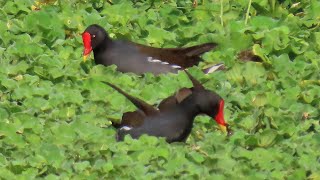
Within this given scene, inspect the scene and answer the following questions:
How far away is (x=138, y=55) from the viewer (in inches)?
376

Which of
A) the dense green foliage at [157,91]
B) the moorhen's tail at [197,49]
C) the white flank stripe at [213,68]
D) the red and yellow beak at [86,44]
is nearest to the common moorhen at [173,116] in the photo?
the dense green foliage at [157,91]

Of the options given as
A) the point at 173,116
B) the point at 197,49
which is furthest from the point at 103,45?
the point at 173,116

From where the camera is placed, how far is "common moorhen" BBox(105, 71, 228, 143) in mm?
7992

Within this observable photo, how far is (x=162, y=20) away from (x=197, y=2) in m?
0.60

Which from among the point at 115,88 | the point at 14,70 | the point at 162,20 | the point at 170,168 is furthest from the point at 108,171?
the point at 162,20

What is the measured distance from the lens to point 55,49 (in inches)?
379

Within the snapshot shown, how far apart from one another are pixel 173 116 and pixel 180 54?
155 cm

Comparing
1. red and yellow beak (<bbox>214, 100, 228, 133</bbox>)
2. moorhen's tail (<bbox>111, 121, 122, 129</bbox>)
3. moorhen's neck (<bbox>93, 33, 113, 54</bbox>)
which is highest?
red and yellow beak (<bbox>214, 100, 228, 133</bbox>)

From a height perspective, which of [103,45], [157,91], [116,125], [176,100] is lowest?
[103,45]

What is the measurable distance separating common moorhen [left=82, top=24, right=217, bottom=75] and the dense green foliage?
0.40ft

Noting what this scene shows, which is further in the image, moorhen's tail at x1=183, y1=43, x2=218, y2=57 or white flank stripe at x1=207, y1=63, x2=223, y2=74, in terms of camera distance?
moorhen's tail at x1=183, y1=43, x2=218, y2=57

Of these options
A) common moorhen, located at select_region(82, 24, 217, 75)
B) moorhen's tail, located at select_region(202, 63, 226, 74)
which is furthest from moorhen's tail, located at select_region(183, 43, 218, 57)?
moorhen's tail, located at select_region(202, 63, 226, 74)

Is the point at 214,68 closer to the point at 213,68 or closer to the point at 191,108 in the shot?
the point at 213,68

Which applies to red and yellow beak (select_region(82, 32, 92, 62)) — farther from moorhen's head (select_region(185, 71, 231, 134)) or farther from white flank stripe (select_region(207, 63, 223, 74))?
moorhen's head (select_region(185, 71, 231, 134))
